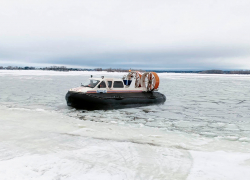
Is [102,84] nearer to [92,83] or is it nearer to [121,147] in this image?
[92,83]

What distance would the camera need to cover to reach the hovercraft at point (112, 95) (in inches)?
358

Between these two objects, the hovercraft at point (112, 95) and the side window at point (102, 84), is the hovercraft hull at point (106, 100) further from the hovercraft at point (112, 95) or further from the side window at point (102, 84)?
the side window at point (102, 84)

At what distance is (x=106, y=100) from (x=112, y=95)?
454 millimetres

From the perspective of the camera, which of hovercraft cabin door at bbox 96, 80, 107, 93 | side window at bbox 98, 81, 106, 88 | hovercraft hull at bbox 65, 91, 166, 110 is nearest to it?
hovercraft hull at bbox 65, 91, 166, 110

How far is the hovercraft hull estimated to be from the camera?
29.7ft

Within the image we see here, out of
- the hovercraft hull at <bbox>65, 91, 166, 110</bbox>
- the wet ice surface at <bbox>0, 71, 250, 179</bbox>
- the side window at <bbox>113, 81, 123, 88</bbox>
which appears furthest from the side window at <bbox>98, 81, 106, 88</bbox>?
the wet ice surface at <bbox>0, 71, 250, 179</bbox>

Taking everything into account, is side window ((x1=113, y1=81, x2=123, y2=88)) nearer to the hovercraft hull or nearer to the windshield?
the hovercraft hull

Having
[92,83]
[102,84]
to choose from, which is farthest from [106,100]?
[92,83]

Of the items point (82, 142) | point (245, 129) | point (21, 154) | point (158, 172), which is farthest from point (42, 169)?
point (245, 129)

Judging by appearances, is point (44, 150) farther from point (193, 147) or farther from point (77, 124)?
point (193, 147)

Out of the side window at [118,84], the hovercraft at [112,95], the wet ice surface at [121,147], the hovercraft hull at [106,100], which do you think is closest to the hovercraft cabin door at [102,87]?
the hovercraft at [112,95]

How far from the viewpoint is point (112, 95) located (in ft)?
31.8

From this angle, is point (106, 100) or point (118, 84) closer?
point (106, 100)

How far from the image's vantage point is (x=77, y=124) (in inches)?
262
